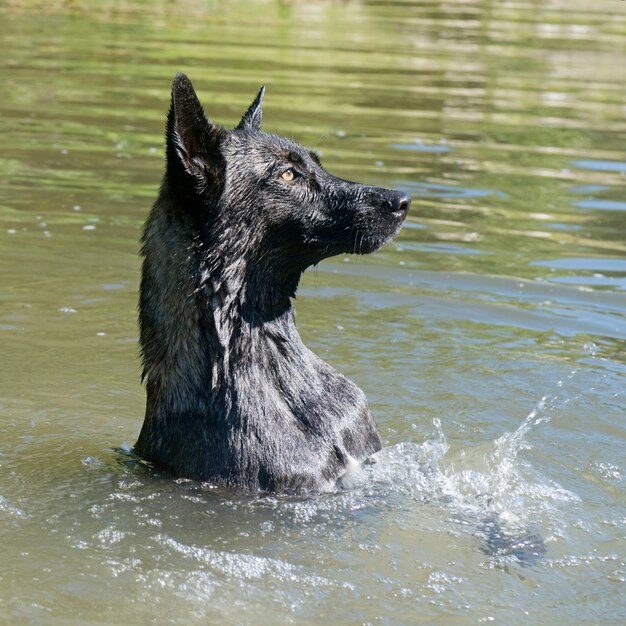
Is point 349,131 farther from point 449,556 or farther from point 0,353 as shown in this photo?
point 449,556

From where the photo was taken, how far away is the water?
15.5 feet

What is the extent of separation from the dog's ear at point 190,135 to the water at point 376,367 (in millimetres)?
1482

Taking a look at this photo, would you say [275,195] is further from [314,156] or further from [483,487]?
[483,487]

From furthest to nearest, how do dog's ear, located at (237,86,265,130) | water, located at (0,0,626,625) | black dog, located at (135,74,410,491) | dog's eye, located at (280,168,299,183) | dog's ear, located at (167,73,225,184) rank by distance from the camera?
dog's ear, located at (237,86,265,130) < dog's eye, located at (280,168,299,183) < black dog, located at (135,74,410,491) < dog's ear, located at (167,73,225,184) < water, located at (0,0,626,625)

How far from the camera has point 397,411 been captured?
696 cm

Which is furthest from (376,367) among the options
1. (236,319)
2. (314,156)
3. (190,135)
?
(190,135)

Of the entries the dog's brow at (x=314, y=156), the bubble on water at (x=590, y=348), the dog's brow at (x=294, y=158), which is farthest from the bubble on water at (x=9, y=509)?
the bubble on water at (x=590, y=348)

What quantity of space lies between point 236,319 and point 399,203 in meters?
1.01

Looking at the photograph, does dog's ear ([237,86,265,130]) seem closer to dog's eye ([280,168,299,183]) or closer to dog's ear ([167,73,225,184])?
dog's eye ([280,168,299,183])

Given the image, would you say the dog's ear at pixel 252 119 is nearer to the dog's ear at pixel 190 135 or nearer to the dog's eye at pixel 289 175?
the dog's eye at pixel 289 175

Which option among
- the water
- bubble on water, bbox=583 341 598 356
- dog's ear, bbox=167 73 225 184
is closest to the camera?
the water

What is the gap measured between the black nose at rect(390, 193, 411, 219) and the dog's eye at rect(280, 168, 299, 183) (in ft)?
Result: 1.60

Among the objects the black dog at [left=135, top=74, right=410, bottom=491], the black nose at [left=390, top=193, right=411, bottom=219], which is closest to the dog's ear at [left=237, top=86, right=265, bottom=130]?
the black dog at [left=135, top=74, right=410, bottom=491]

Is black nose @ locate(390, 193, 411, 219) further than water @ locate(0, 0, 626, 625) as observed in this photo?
Yes
